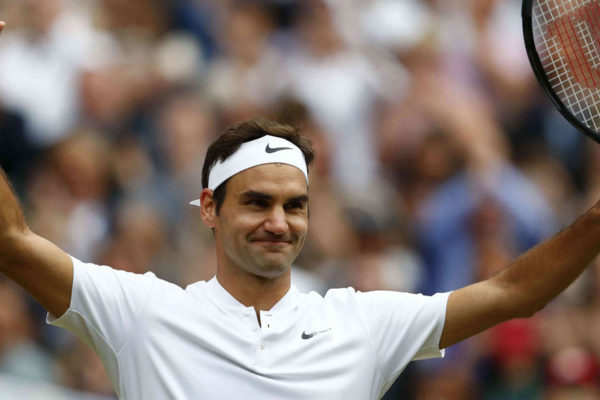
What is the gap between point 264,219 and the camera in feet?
12.2

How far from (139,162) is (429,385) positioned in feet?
7.96

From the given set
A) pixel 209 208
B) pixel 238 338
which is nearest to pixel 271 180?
pixel 209 208

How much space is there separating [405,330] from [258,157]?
74 cm

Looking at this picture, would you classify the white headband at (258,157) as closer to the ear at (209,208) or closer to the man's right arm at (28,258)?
the ear at (209,208)

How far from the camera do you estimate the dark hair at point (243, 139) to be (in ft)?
12.8

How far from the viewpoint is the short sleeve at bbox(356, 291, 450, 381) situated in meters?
3.75

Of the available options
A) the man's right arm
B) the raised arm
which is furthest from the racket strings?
the man's right arm

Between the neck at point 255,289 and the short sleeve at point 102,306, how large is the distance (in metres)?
0.29

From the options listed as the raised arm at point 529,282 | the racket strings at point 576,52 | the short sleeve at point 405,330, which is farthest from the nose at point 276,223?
the racket strings at point 576,52

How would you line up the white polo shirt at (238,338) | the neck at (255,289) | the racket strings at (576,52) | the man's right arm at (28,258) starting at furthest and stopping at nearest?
the racket strings at (576,52), the neck at (255,289), the white polo shirt at (238,338), the man's right arm at (28,258)

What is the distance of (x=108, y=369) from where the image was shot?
12.3 ft

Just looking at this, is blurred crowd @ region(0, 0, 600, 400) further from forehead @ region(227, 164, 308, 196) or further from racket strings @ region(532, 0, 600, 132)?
forehead @ region(227, 164, 308, 196)

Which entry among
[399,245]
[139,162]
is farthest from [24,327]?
[399,245]

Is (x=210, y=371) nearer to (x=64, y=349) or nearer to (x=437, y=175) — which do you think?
(x=64, y=349)
